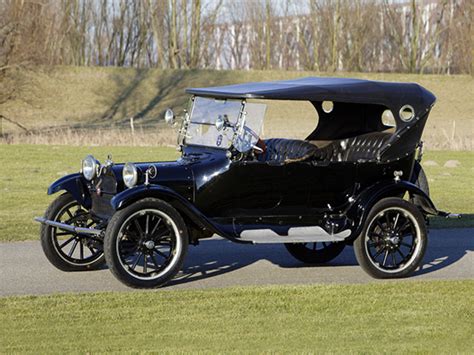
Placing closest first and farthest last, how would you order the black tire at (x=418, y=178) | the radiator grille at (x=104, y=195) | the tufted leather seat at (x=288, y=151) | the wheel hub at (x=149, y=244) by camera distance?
the wheel hub at (x=149, y=244) < the radiator grille at (x=104, y=195) < the tufted leather seat at (x=288, y=151) < the black tire at (x=418, y=178)

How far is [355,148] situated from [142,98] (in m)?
46.1

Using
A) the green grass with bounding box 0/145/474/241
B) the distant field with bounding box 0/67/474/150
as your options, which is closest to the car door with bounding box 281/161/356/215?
the green grass with bounding box 0/145/474/241

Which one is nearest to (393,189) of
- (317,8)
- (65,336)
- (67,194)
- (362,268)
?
(362,268)

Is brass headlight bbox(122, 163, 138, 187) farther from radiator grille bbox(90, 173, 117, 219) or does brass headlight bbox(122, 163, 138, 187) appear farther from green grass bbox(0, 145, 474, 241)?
green grass bbox(0, 145, 474, 241)

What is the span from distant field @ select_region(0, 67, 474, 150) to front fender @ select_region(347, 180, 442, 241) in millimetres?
33928

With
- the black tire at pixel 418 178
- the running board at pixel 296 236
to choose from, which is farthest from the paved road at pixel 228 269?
the black tire at pixel 418 178

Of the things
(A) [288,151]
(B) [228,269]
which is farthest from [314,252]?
(A) [288,151]

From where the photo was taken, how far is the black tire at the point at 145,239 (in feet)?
29.8

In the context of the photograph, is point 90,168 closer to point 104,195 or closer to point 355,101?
point 104,195

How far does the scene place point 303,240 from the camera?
386 inches

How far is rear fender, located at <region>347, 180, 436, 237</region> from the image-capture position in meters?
9.94

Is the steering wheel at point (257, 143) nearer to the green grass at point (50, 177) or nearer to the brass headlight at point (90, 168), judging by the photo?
the brass headlight at point (90, 168)

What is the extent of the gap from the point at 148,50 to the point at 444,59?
62.3ft

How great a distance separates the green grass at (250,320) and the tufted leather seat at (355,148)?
167 centimetres
